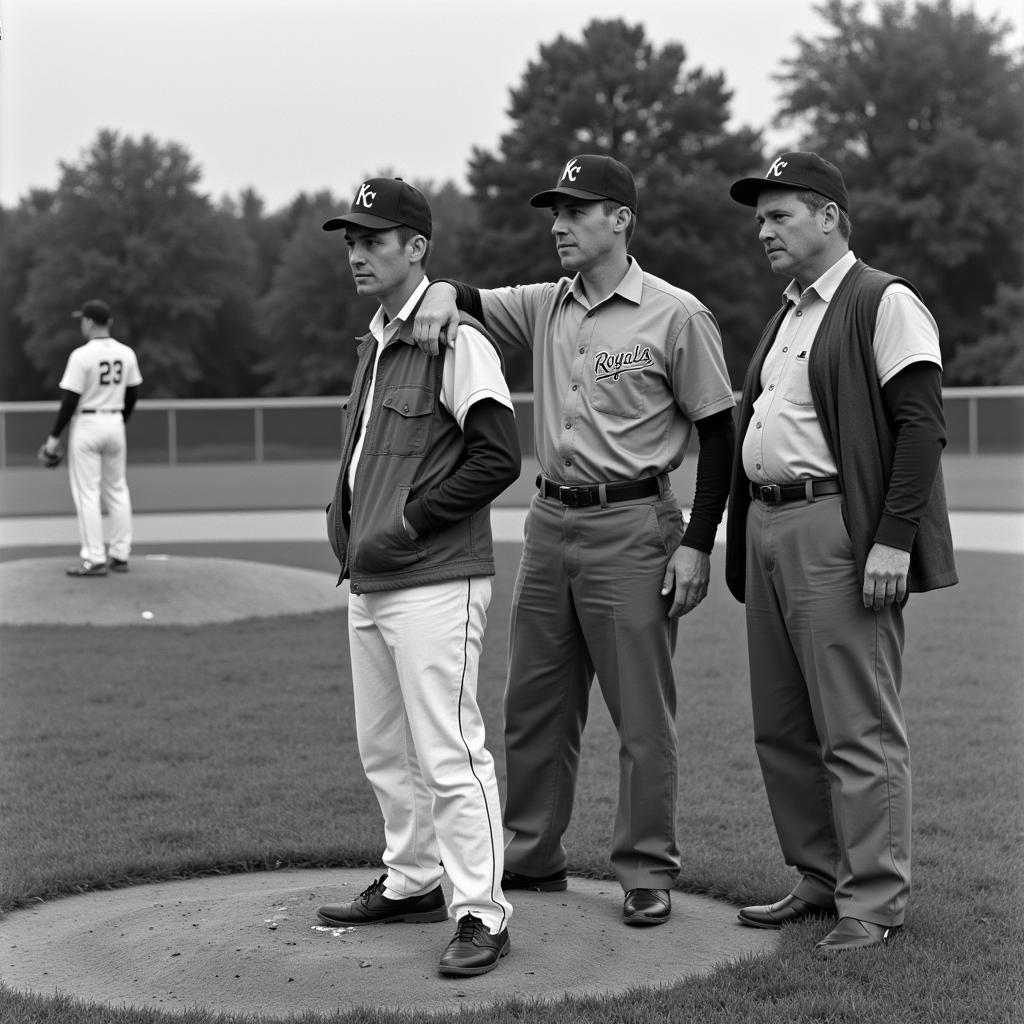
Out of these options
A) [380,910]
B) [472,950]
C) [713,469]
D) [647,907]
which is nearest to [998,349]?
[713,469]

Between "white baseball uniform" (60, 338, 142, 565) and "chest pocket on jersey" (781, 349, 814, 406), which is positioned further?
"white baseball uniform" (60, 338, 142, 565)

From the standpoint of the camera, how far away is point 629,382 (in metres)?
4.45

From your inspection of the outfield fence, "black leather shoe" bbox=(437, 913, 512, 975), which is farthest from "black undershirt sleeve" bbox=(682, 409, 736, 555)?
the outfield fence

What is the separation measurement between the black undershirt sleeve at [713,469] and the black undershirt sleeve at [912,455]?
1.88 feet

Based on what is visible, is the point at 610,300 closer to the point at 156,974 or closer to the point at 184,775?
the point at 156,974

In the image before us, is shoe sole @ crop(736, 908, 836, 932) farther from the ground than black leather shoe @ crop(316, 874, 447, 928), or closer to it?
closer to it

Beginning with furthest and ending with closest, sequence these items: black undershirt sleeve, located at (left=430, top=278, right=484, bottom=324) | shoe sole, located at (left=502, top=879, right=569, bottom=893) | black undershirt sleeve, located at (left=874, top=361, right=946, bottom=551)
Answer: shoe sole, located at (left=502, top=879, right=569, bottom=893) < black undershirt sleeve, located at (left=430, top=278, right=484, bottom=324) < black undershirt sleeve, located at (left=874, top=361, right=946, bottom=551)

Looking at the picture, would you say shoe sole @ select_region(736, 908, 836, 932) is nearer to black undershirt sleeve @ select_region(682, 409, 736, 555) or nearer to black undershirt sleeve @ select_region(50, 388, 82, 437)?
black undershirt sleeve @ select_region(682, 409, 736, 555)

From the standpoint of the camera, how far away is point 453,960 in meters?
3.89

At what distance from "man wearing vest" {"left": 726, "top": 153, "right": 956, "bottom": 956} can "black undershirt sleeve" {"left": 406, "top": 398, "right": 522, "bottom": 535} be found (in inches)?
31.0

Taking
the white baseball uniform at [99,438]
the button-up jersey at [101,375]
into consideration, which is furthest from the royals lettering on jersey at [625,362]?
the white baseball uniform at [99,438]

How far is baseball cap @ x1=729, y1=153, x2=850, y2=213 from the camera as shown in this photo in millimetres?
4168

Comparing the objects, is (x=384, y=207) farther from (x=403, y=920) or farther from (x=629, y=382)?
(x=403, y=920)

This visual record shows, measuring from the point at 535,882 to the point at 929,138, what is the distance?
51.3 metres
